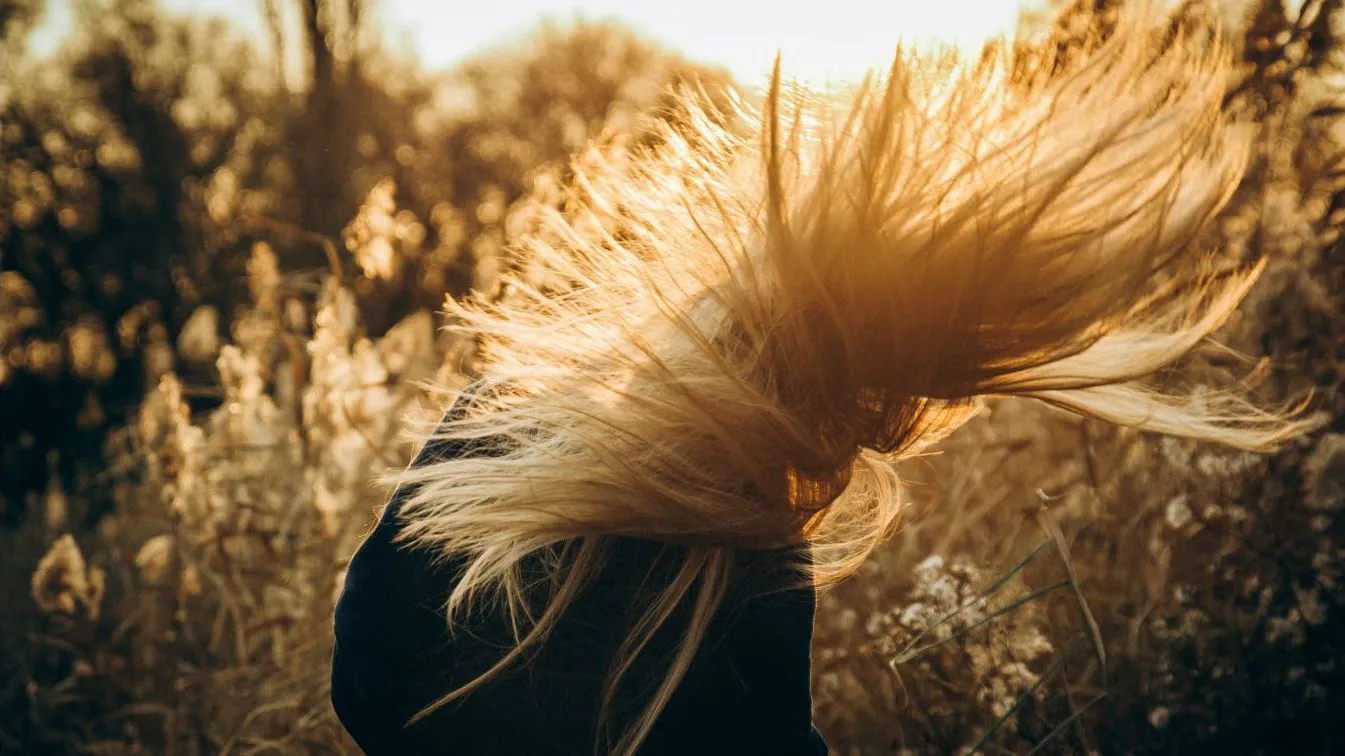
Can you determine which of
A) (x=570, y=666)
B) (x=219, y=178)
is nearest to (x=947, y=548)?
(x=570, y=666)

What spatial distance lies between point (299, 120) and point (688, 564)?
14700 millimetres

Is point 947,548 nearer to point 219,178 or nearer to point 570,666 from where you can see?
point 570,666

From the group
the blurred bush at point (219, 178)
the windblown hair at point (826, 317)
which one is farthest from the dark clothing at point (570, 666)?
the blurred bush at point (219, 178)

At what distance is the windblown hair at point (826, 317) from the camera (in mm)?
1266

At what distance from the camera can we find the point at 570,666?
1438mm

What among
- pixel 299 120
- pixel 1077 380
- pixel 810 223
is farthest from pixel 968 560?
pixel 299 120

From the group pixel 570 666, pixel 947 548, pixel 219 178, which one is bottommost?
pixel 947 548

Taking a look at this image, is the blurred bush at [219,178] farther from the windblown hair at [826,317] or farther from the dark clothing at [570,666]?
the dark clothing at [570,666]

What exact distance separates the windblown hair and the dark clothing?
0.13 feet

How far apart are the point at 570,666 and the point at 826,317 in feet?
2.06

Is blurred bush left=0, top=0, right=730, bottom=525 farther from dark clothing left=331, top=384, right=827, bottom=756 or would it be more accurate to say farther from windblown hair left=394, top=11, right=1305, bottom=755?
dark clothing left=331, top=384, right=827, bottom=756

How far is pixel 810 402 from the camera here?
1337 millimetres

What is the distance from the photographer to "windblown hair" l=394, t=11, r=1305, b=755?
4.15ft

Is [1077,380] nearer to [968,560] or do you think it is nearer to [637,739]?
[637,739]
